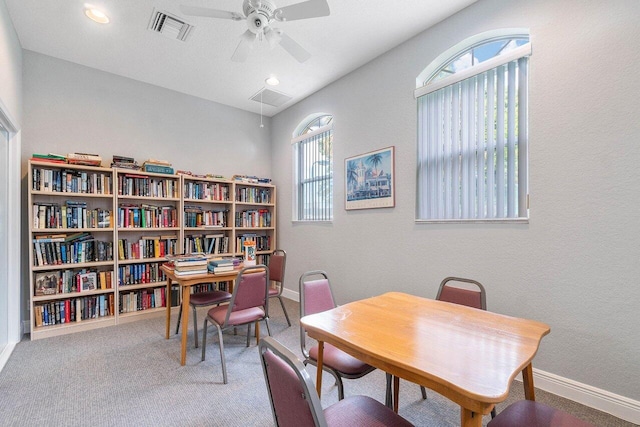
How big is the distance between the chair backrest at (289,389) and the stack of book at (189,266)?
1720 millimetres

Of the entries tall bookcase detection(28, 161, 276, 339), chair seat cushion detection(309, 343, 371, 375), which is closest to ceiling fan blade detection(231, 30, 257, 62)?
tall bookcase detection(28, 161, 276, 339)

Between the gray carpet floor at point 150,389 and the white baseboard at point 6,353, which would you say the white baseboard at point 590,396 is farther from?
the white baseboard at point 6,353

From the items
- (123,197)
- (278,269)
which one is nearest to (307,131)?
(278,269)

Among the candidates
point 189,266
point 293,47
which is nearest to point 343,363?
point 189,266

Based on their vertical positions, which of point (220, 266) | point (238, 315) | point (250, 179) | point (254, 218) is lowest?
point (238, 315)

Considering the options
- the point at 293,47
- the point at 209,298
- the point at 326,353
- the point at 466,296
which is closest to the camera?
the point at 326,353

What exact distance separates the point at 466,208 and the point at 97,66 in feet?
14.9

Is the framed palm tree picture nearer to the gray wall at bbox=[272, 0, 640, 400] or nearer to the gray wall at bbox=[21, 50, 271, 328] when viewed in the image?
the gray wall at bbox=[272, 0, 640, 400]

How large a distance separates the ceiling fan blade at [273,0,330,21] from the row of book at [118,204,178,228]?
289cm

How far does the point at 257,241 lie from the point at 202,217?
0.99 m

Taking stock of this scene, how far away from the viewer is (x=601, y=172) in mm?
1851

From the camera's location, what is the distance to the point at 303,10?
1914 mm

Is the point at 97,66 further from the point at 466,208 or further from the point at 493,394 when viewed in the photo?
the point at 493,394

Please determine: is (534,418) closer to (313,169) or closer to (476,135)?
(476,135)
